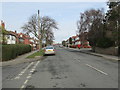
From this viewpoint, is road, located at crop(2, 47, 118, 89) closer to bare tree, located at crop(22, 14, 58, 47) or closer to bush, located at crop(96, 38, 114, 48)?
bush, located at crop(96, 38, 114, 48)

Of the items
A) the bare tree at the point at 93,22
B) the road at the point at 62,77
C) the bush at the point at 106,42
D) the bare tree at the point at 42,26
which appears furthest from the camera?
the bare tree at the point at 42,26

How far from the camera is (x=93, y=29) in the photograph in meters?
35.2

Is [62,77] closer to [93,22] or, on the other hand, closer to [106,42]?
[106,42]

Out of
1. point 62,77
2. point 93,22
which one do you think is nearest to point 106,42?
point 93,22

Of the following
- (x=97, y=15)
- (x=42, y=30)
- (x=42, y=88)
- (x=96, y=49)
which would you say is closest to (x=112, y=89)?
(x=42, y=88)

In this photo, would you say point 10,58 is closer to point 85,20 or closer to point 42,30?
point 85,20

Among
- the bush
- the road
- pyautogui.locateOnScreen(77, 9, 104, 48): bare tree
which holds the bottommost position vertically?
the road

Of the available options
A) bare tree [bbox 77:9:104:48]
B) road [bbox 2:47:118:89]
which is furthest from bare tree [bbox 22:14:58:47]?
road [bbox 2:47:118:89]

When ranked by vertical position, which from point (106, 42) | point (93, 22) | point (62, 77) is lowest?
point (62, 77)

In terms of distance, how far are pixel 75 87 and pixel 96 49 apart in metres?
30.0

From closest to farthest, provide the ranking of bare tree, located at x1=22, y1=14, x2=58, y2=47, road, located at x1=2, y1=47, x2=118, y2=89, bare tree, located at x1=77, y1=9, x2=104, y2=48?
1. road, located at x1=2, y1=47, x2=118, y2=89
2. bare tree, located at x1=77, y1=9, x2=104, y2=48
3. bare tree, located at x1=22, y1=14, x2=58, y2=47

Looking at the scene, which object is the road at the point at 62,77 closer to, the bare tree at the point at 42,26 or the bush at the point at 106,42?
the bush at the point at 106,42

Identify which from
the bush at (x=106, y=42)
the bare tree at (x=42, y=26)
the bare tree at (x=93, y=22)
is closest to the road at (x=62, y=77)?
the bush at (x=106, y=42)

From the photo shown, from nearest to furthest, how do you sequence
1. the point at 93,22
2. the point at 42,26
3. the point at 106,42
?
the point at 106,42
the point at 93,22
the point at 42,26
